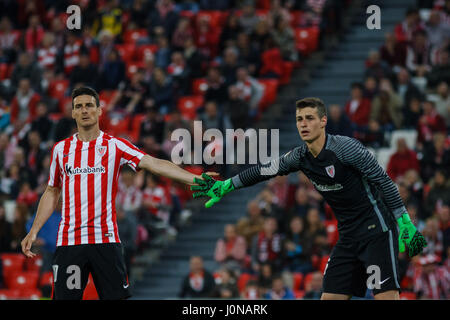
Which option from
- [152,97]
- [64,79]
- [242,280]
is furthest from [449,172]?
[64,79]

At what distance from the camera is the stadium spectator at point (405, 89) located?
1303cm

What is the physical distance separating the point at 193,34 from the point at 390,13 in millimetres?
3502

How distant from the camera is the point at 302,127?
650 centimetres

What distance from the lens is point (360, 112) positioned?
43.1 feet

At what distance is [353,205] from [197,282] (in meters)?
5.66

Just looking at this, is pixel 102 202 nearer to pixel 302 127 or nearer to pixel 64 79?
pixel 302 127

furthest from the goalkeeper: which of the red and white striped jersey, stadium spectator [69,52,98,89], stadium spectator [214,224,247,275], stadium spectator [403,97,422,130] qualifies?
stadium spectator [69,52,98,89]

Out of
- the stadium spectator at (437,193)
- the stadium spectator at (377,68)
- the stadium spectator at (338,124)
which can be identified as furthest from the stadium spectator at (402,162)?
the stadium spectator at (377,68)

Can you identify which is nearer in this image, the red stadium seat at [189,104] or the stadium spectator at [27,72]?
the red stadium seat at [189,104]

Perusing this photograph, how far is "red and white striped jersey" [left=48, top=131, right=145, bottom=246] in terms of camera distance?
6.46m

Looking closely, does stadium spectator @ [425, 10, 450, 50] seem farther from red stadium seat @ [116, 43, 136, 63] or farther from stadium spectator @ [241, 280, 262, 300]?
red stadium seat @ [116, 43, 136, 63]

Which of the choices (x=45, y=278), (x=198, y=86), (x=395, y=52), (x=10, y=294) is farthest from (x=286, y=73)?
(x=10, y=294)

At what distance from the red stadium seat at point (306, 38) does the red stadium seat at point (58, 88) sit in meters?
4.42

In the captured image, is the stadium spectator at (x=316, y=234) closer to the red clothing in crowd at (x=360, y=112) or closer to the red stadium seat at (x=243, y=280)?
the red stadium seat at (x=243, y=280)
